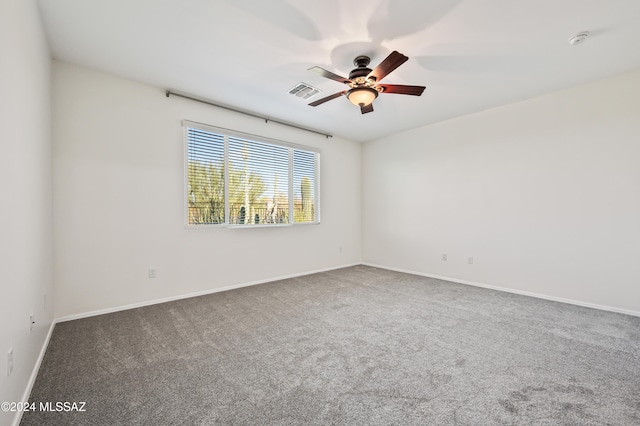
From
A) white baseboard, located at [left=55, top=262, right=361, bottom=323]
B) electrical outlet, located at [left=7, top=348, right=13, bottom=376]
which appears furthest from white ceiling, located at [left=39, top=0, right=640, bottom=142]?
white baseboard, located at [left=55, top=262, right=361, bottom=323]

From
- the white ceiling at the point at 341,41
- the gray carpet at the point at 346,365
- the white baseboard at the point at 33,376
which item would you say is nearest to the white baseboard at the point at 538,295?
the gray carpet at the point at 346,365

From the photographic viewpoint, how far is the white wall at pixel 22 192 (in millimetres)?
1362

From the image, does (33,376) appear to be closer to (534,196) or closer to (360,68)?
(360,68)

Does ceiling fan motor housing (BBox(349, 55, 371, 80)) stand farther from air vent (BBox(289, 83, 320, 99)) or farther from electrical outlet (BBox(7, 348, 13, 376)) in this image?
electrical outlet (BBox(7, 348, 13, 376))

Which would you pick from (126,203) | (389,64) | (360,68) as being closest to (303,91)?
(360,68)

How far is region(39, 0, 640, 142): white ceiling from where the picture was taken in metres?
2.09

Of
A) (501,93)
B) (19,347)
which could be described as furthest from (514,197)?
(19,347)

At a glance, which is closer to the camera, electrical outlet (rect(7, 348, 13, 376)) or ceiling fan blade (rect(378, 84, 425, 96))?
electrical outlet (rect(7, 348, 13, 376))

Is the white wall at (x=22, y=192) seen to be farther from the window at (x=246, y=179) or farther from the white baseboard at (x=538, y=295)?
the white baseboard at (x=538, y=295)

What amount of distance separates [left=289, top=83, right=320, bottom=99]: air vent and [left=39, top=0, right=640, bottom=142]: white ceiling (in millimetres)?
102

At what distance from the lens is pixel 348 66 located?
289 centimetres

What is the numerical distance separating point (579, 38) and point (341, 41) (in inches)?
84.3

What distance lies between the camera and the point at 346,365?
2.01m

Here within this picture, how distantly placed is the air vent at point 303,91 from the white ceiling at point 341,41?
10 centimetres
